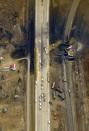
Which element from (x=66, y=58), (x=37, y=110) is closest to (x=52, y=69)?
(x=66, y=58)

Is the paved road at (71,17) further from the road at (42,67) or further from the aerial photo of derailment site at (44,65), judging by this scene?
the road at (42,67)

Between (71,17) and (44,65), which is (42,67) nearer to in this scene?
(44,65)

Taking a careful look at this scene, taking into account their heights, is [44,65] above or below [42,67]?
above

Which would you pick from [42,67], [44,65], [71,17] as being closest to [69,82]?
[44,65]

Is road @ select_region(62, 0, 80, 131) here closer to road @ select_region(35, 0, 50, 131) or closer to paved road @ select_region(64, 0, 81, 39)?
Answer: paved road @ select_region(64, 0, 81, 39)

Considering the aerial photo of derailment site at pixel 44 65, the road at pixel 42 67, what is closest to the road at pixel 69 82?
the aerial photo of derailment site at pixel 44 65

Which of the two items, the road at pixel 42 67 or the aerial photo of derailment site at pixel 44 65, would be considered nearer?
the road at pixel 42 67

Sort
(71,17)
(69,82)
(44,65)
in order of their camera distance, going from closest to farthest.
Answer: (69,82) < (44,65) < (71,17)

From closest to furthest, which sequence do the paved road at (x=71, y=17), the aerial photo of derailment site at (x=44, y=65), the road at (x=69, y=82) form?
the aerial photo of derailment site at (x=44, y=65) → the road at (x=69, y=82) → the paved road at (x=71, y=17)
